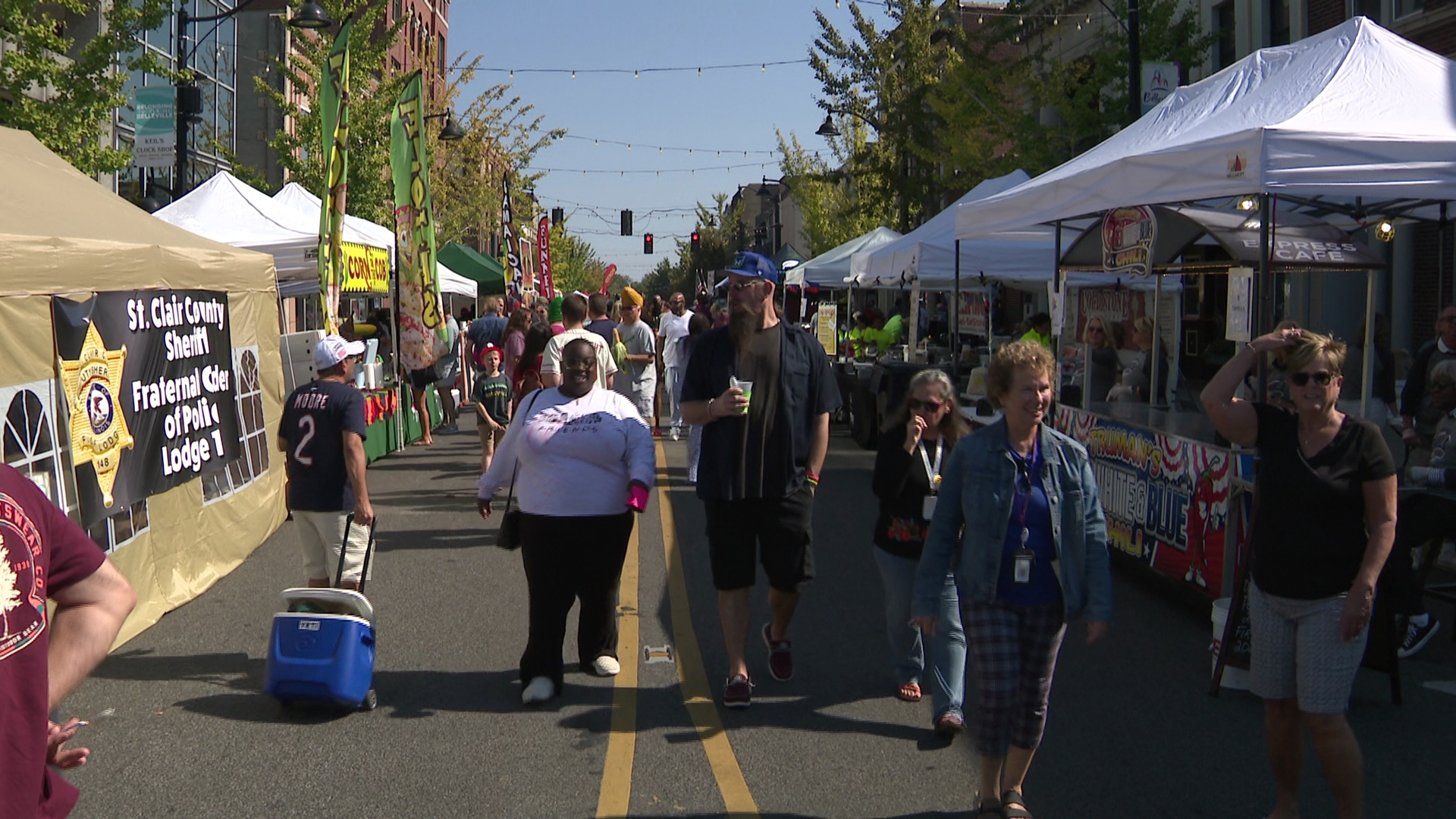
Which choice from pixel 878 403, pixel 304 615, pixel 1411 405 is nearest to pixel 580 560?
pixel 304 615

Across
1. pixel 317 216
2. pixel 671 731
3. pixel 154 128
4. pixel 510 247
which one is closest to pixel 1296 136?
pixel 671 731

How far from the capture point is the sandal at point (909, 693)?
5.99m

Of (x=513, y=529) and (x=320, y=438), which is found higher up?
(x=320, y=438)

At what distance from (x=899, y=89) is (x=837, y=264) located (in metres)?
9.44

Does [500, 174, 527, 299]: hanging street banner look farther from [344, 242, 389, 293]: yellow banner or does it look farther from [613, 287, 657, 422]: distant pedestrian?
[613, 287, 657, 422]: distant pedestrian

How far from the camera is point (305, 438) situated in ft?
22.1

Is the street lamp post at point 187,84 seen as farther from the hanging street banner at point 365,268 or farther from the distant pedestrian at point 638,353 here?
the distant pedestrian at point 638,353

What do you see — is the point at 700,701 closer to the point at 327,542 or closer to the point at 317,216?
the point at 327,542

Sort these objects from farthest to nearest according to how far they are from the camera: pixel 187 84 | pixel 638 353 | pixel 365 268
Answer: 1. pixel 187 84
2. pixel 365 268
3. pixel 638 353

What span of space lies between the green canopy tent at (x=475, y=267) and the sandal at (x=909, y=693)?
84.9 feet

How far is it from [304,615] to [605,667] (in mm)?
1477

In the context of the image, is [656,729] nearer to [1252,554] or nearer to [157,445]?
[1252,554]

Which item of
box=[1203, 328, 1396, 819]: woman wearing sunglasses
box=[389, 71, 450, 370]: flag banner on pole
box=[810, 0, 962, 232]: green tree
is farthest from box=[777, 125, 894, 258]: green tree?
box=[1203, 328, 1396, 819]: woman wearing sunglasses

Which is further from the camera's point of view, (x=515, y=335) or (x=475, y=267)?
(x=475, y=267)
